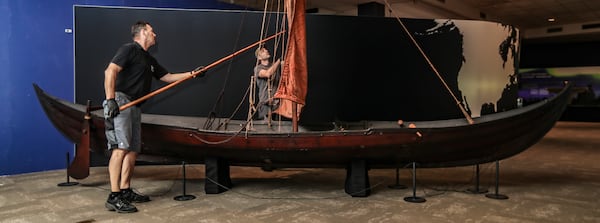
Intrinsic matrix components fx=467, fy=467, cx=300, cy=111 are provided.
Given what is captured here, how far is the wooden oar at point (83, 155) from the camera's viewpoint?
411cm

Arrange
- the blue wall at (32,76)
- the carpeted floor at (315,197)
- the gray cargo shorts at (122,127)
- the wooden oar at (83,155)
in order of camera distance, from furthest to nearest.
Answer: the blue wall at (32,76) → the wooden oar at (83,155) → the gray cargo shorts at (122,127) → the carpeted floor at (315,197)

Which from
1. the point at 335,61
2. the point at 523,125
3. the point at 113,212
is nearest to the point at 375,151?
the point at 523,125

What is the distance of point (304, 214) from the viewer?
138 inches

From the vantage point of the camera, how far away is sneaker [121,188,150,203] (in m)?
3.79

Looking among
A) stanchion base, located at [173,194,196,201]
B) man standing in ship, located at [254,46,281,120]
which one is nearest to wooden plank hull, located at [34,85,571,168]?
stanchion base, located at [173,194,196,201]

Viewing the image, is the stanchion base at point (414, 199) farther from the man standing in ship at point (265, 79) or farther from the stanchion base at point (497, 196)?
the man standing in ship at point (265, 79)

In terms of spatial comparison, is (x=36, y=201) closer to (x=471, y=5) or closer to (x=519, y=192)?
(x=519, y=192)

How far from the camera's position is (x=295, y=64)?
432 cm

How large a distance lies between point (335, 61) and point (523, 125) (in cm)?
296

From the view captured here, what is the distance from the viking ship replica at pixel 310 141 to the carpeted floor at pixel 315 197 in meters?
0.29

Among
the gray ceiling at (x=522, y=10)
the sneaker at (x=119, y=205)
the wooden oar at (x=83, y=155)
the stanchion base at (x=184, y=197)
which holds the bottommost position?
the stanchion base at (x=184, y=197)

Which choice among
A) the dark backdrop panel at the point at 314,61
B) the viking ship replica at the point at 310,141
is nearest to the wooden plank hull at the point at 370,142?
the viking ship replica at the point at 310,141

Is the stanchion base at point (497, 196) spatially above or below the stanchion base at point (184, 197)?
above

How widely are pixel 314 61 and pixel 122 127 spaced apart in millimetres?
3183
